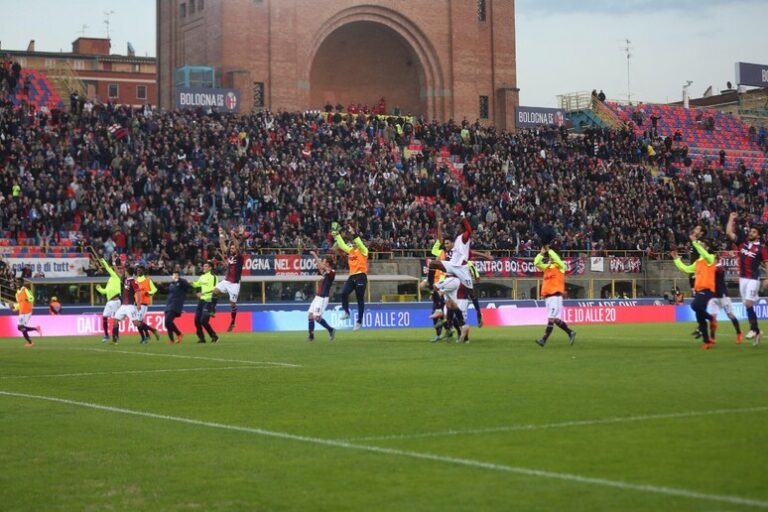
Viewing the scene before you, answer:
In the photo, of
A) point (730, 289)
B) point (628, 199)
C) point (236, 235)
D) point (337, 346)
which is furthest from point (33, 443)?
point (628, 199)

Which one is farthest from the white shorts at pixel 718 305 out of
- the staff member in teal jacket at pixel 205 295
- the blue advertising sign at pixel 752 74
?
the blue advertising sign at pixel 752 74

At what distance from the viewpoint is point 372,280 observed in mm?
52969

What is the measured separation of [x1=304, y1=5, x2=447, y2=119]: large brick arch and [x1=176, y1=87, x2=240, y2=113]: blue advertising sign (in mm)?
9216

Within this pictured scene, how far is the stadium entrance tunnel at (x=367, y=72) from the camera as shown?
270 ft

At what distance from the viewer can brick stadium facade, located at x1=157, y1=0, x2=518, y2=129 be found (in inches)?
2990

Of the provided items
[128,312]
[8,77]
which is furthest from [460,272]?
[8,77]

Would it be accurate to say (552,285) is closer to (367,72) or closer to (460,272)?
(460,272)

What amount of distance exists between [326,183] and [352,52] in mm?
26191

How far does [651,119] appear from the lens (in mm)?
81000

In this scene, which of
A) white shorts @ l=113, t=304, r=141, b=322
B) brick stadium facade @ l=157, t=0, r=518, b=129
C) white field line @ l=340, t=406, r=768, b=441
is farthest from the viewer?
brick stadium facade @ l=157, t=0, r=518, b=129

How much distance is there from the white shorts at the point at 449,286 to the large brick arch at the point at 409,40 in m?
53.4

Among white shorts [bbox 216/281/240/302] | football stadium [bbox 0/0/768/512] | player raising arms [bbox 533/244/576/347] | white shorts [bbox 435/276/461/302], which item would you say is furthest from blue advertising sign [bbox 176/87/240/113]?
player raising arms [bbox 533/244/576/347]

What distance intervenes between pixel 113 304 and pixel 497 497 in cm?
2788

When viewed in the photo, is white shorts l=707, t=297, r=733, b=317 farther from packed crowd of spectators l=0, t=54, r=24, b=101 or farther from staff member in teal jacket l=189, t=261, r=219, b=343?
packed crowd of spectators l=0, t=54, r=24, b=101
